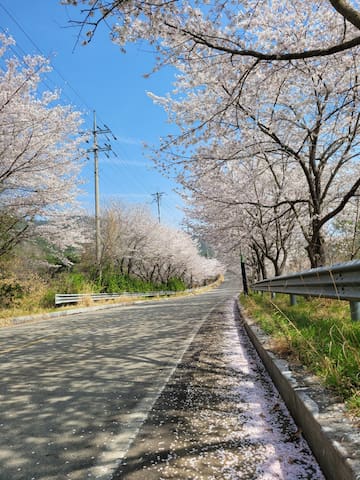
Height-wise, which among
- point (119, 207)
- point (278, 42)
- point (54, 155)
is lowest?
point (278, 42)

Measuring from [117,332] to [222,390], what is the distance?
17.7 feet

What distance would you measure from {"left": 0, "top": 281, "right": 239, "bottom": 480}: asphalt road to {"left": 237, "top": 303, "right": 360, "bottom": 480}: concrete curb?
1.32m

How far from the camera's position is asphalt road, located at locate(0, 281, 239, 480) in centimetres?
253

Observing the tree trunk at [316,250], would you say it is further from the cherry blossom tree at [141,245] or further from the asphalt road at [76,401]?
the cherry blossom tree at [141,245]

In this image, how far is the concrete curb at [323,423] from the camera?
1859 millimetres

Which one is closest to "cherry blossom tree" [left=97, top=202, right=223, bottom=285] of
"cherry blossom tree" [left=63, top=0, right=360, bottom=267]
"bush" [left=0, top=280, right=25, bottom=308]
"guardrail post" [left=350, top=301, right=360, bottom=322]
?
"bush" [left=0, top=280, right=25, bottom=308]

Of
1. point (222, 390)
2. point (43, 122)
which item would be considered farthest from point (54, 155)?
point (222, 390)

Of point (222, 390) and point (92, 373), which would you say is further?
point (92, 373)

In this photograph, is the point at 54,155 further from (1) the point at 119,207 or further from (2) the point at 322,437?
(1) the point at 119,207

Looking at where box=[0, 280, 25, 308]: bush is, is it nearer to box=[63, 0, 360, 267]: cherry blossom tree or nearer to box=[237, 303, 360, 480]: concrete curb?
box=[63, 0, 360, 267]: cherry blossom tree

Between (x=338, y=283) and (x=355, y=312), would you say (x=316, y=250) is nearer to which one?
(x=355, y=312)

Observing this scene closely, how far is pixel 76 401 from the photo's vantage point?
3771 mm

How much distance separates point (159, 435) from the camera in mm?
2896

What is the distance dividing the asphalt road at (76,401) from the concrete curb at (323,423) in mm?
1321
